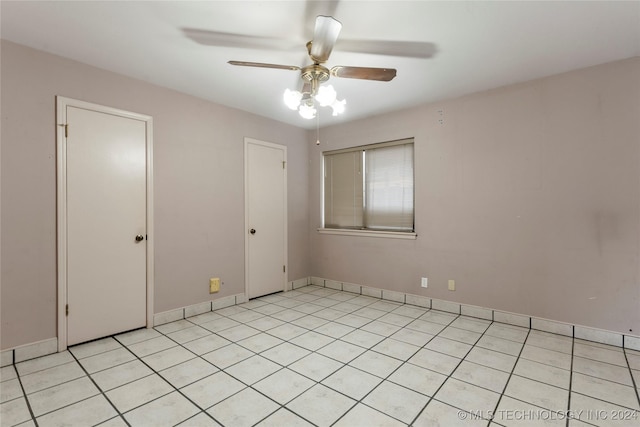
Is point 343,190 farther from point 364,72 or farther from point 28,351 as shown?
point 28,351

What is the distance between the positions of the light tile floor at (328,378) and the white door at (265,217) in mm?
1074

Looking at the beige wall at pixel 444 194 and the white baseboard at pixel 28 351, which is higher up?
the beige wall at pixel 444 194

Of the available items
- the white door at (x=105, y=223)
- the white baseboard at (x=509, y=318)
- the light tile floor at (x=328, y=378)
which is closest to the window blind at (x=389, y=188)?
the white baseboard at (x=509, y=318)

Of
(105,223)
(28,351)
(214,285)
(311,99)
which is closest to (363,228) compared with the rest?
(214,285)

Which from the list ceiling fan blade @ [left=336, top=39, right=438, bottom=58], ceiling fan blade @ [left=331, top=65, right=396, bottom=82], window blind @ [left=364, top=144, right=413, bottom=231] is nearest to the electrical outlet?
window blind @ [left=364, top=144, right=413, bottom=231]

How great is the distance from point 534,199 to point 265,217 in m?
3.13

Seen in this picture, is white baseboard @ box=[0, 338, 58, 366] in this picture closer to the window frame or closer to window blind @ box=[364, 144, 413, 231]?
the window frame

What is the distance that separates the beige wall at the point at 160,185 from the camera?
2.35 meters

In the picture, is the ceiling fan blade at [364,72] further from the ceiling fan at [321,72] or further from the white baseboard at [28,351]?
the white baseboard at [28,351]

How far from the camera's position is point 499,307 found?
322 cm

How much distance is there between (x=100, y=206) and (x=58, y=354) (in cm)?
125

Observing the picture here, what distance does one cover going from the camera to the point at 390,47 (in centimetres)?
240

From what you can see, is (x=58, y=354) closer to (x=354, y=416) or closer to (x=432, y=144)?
(x=354, y=416)

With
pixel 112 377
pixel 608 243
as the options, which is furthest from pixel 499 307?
pixel 112 377
